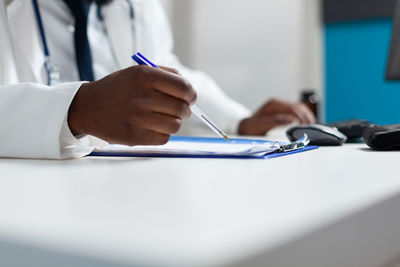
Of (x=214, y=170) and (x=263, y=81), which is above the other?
(x=263, y=81)

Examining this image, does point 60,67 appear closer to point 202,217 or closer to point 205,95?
point 205,95

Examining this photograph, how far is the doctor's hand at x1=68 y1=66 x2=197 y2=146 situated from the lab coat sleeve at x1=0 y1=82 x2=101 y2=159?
0.05 ft

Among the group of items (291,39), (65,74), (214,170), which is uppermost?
(291,39)

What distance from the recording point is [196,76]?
1.45 meters

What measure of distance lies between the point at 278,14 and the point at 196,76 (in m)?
1.68

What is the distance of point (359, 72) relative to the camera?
3117 mm

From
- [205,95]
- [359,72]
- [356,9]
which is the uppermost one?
[356,9]

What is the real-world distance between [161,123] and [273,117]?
0.64 metres

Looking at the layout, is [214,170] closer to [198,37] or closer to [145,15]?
[145,15]

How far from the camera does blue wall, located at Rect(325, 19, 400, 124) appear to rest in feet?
9.87

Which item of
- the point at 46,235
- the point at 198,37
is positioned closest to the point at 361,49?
the point at 198,37

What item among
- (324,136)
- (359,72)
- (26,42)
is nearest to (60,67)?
(26,42)

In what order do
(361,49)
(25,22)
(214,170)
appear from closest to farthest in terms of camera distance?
(214,170) < (25,22) < (361,49)

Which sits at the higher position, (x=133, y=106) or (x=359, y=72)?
(x=359, y=72)
